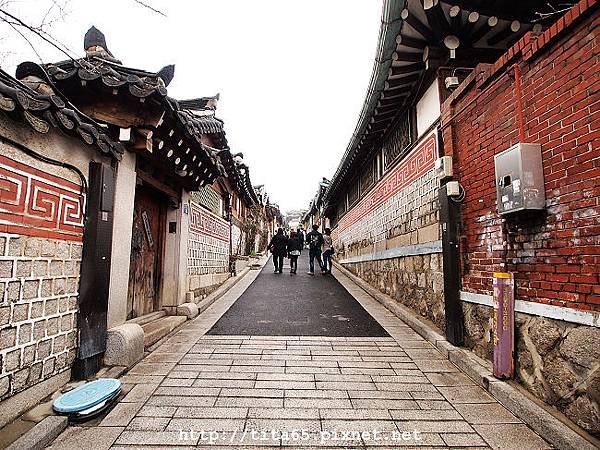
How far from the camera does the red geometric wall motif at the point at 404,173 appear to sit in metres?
6.00

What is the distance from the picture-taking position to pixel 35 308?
Result: 3.13 metres

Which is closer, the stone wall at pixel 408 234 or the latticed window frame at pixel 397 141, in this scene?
the stone wall at pixel 408 234

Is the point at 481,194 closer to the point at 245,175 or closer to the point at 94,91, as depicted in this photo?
the point at 94,91

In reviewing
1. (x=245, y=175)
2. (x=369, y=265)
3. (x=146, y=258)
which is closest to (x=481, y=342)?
(x=146, y=258)

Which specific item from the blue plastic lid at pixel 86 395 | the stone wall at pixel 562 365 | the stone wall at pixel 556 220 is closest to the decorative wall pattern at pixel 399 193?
the stone wall at pixel 556 220

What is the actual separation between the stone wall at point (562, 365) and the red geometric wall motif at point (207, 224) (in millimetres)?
6597

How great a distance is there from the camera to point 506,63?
12.6ft

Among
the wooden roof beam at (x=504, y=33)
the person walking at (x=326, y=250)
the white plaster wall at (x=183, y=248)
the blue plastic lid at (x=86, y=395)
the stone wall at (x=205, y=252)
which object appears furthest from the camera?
the person walking at (x=326, y=250)

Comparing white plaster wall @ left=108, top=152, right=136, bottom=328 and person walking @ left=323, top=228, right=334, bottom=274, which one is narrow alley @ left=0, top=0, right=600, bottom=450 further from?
person walking @ left=323, top=228, right=334, bottom=274

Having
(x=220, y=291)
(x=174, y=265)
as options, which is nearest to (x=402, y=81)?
(x=174, y=265)

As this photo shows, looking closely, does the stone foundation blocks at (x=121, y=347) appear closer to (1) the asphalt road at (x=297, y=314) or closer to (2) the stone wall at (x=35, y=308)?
(2) the stone wall at (x=35, y=308)

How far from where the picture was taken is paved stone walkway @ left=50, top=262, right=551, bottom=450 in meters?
2.78

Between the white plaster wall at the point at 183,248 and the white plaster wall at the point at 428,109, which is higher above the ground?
the white plaster wall at the point at 428,109

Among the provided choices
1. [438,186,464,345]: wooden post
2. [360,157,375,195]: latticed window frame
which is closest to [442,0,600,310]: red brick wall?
[438,186,464,345]: wooden post
